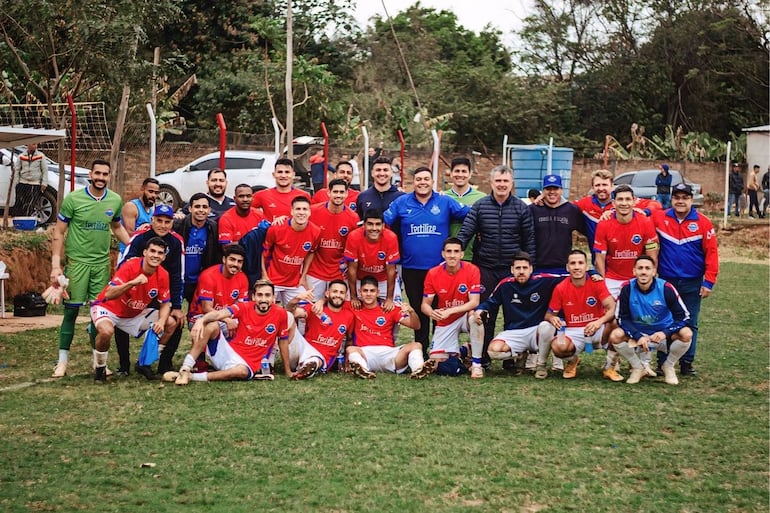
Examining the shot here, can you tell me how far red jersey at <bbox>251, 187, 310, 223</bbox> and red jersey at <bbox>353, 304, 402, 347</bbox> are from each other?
1.39 metres

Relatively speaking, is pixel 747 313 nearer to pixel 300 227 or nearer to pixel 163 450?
pixel 300 227

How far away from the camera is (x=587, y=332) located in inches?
361

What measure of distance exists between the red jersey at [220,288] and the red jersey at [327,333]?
649 millimetres

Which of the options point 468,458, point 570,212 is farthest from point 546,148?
point 468,458

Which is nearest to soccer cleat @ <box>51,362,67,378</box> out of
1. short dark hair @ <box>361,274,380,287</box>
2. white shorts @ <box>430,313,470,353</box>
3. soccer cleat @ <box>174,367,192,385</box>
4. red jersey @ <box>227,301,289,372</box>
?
soccer cleat @ <box>174,367,192,385</box>

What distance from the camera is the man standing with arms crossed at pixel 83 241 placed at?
30.4 feet

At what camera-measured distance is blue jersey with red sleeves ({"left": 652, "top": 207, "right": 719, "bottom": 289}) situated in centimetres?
971

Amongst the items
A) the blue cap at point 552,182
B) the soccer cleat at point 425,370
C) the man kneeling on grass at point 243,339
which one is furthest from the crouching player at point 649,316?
the man kneeling on grass at point 243,339

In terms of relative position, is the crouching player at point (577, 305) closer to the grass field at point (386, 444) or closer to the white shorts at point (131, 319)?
the grass field at point (386, 444)

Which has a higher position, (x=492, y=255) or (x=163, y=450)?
(x=492, y=255)

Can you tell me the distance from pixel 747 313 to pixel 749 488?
374 inches

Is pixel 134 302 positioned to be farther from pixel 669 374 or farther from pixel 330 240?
pixel 669 374

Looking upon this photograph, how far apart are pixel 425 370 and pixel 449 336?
0.48m

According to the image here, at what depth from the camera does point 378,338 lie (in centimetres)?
962
